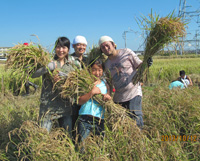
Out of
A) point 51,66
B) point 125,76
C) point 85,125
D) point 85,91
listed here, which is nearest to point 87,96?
point 85,91

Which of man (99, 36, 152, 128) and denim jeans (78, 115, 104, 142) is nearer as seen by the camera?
denim jeans (78, 115, 104, 142)

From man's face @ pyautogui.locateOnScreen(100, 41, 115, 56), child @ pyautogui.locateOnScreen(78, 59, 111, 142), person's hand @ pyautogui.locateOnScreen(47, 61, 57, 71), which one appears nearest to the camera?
person's hand @ pyautogui.locateOnScreen(47, 61, 57, 71)

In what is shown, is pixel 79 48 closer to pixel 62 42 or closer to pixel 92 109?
pixel 62 42

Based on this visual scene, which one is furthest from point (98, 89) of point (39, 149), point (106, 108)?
point (39, 149)

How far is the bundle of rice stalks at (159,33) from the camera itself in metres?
1.72

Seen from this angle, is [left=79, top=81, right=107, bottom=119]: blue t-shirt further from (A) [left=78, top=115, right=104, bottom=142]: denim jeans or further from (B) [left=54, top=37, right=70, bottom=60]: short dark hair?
(B) [left=54, top=37, right=70, bottom=60]: short dark hair

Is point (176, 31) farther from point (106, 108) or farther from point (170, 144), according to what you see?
point (170, 144)

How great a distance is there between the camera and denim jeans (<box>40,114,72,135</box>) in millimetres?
1919

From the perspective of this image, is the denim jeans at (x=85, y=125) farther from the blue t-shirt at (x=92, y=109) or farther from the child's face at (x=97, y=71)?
the child's face at (x=97, y=71)

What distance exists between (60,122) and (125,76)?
3.08ft

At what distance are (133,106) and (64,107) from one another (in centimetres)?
81

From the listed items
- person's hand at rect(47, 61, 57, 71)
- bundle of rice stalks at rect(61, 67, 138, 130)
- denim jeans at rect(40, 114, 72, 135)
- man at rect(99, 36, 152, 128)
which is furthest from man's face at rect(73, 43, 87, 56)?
denim jeans at rect(40, 114, 72, 135)

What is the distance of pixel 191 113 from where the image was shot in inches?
102

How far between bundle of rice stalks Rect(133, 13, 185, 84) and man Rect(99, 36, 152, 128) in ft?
0.60
